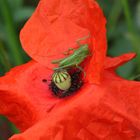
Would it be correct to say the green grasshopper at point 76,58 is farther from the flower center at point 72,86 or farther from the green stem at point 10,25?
the green stem at point 10,25

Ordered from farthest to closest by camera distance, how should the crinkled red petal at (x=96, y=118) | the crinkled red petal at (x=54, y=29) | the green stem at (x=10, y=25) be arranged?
the green stem at (x=10, y=25) → the crinkled red petal at (x=54, y=29) → the crinkled red petal at (x=96, y=118)

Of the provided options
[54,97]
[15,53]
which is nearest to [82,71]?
[54,97]

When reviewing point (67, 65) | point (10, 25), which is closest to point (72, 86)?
point (67, 65)

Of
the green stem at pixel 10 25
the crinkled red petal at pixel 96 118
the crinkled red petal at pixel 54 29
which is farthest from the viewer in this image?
the green stem at pixel 10 25

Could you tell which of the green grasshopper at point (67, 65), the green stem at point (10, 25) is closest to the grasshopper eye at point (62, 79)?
the green grasshopper at point (67, 65)

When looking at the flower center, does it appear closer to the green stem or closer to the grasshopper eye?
the grasshopper eye

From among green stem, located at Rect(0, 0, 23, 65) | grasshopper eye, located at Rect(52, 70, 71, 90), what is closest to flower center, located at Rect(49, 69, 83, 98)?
grasshopper eye, located at Rect(52, 70, 71, 90)

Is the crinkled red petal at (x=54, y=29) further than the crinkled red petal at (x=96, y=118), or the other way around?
the crinkled red petal at (x=54, y=29)
